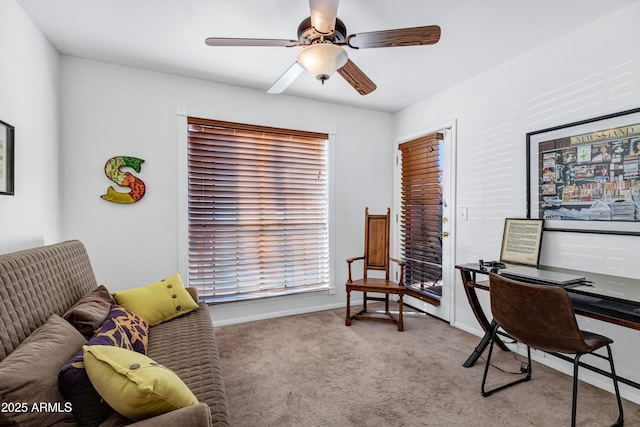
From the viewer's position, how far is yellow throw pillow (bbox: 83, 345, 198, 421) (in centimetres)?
99

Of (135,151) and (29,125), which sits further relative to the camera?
(135,151)

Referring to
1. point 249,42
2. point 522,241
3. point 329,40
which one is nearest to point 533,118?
point 522,241

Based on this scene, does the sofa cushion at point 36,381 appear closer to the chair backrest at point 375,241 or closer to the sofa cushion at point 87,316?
the sofa cushion at point 87,316

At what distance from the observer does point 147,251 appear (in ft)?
9.67

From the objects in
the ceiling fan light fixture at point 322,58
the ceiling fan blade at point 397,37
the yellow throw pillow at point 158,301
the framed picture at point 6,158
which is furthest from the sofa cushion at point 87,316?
the ceiling fan blade at point 397,37

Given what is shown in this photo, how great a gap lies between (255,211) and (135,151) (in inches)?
49.1

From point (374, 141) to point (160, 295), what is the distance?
3.01 m

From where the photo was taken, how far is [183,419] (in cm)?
97

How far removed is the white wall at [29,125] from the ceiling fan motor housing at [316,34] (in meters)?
1.70

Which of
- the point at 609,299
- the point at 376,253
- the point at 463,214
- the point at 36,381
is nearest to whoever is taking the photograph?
the point at 36,381

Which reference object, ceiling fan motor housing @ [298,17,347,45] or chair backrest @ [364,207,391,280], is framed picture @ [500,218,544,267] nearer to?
chair backrest @ [364,207,391,280]

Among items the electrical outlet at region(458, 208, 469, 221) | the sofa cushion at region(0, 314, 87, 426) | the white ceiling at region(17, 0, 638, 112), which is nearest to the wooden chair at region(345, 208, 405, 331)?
the electrical outlet at region(458, 208, 469, 221)

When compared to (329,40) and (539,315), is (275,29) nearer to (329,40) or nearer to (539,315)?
(329,40)

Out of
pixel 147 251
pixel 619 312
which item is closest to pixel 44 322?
pixel 147 251
